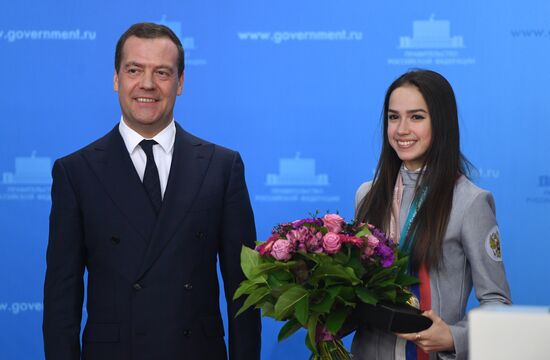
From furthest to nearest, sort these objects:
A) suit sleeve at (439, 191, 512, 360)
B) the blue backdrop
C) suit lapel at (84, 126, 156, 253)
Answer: the blue backdrop, suit lapel at (84, 126, 156, 253), suit sleeve at (439, 191, 512, 360)

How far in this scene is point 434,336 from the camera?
209cm

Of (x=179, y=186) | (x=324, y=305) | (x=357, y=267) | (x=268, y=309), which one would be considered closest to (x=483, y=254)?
(x=357, y=267)

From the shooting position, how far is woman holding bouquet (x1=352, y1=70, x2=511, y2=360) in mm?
2199

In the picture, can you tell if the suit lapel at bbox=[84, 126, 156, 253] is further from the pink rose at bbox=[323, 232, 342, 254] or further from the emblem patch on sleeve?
the emblem patch on sleeve

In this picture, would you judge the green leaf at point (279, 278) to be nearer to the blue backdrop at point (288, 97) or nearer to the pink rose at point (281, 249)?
the pink rose at point (281, 249)

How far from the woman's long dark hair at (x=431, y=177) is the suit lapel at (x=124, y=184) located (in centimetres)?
62

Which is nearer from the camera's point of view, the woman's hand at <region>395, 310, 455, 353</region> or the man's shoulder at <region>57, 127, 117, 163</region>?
the woman's hand at <region>395, 310, 455, 353</region>

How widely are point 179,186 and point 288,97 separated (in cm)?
158

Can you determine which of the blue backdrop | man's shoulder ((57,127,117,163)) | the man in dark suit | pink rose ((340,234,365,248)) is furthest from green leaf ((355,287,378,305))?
the blue backdrop

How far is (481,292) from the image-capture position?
2199 millimetres

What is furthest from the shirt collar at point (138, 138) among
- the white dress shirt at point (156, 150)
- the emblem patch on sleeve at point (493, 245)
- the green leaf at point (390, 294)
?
the emblem patch on sleeve at point (493, 245)

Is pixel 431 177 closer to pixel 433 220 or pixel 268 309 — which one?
pixel 433 220

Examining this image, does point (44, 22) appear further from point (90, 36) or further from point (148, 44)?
point (148, 44)

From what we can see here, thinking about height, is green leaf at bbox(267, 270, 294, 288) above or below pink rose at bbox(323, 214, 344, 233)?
below
